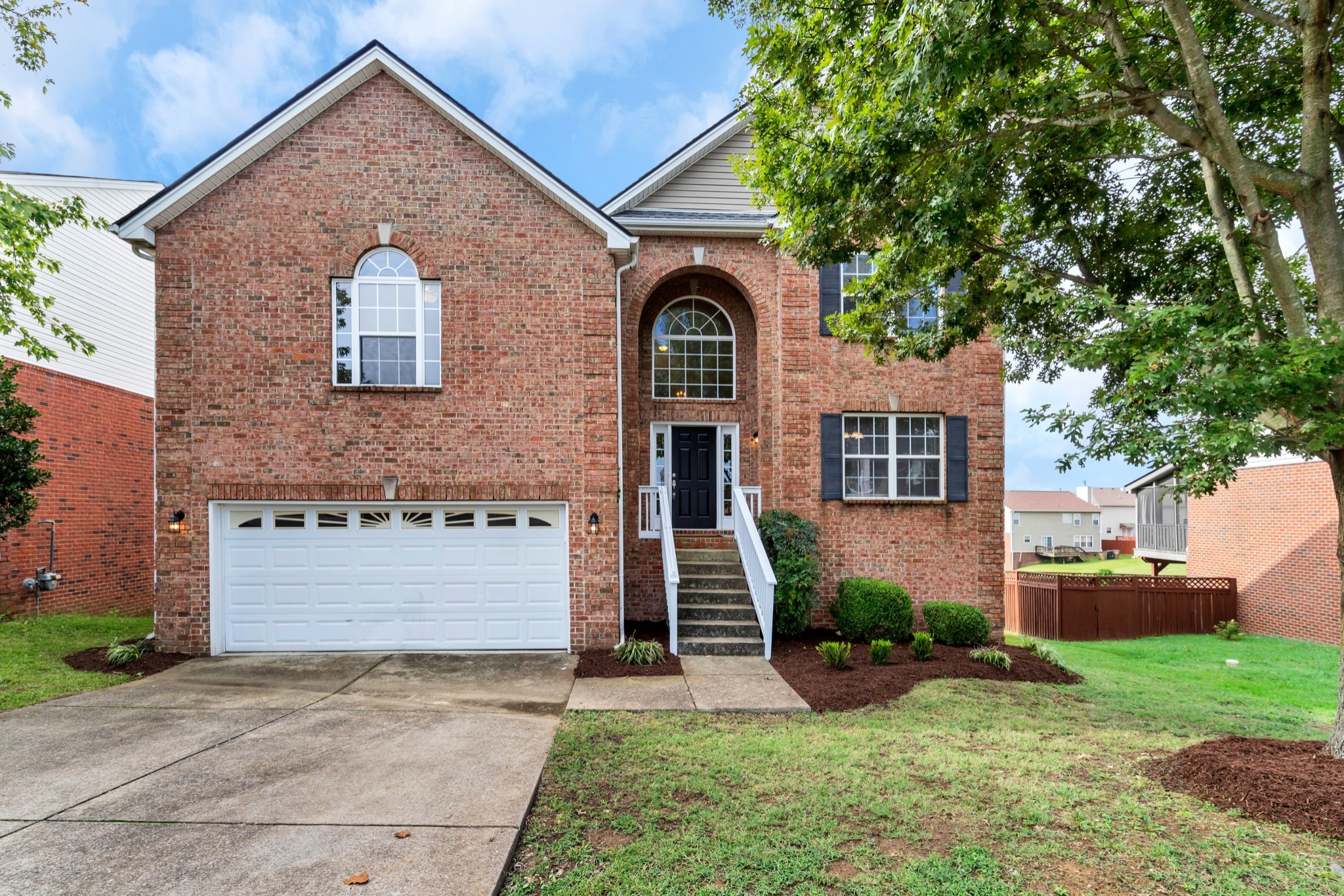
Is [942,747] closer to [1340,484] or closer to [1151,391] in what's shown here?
[1151,391]

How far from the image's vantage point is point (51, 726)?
5.93 m

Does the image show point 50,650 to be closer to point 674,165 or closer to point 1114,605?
point 674,165

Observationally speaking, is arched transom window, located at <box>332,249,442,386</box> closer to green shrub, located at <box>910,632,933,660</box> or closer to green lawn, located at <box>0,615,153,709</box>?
green lawn, located at <box>0,615,153,709</box>

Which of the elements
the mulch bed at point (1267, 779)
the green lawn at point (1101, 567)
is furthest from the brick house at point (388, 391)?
the green lawn at point (1101, 567)

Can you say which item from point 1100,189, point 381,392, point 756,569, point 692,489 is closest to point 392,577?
point 381,392

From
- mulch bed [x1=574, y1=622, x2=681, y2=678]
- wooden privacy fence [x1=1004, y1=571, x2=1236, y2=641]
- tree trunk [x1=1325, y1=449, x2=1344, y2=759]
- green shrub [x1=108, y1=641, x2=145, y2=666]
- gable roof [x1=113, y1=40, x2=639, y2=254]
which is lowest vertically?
wooden privacy fence [x1=1004, y1=571, x2=1236, y2=641]

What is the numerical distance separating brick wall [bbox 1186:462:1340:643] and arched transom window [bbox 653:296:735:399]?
11.1 meters

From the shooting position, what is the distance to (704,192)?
36.8ft

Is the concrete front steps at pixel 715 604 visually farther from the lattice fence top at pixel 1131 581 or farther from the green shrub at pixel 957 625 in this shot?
the lattice fence top at pixel 1131 581

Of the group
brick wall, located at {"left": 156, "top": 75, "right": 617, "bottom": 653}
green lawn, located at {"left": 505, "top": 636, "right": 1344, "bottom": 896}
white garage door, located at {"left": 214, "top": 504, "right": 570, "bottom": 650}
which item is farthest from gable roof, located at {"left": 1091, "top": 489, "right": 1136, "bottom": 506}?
white garage door, located at {"left": 214, "top": 504, "right": 570, "bottom": 650}

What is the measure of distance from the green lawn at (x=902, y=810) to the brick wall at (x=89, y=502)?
10946 mm

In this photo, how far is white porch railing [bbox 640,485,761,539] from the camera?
1102 cm

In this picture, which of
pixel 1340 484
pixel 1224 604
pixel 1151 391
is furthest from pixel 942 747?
pixel 1224 604

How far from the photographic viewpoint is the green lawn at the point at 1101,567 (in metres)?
31.7
